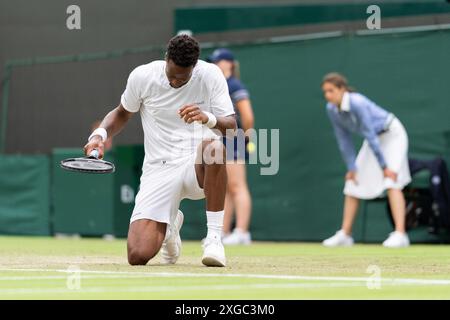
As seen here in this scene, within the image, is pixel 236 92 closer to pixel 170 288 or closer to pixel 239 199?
pixel 239 199

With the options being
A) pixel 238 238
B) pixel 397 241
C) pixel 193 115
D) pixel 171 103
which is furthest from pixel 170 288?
pixel 238 238

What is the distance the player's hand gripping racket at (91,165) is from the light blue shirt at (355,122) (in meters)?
5.18

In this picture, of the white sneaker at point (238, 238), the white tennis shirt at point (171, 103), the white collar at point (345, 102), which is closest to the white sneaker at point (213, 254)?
the white tennis shirt at point (171, 103)

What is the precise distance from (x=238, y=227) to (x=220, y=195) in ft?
17.0

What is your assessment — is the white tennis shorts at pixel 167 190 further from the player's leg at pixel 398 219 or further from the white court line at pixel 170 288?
the player's leg at pixel 398 219

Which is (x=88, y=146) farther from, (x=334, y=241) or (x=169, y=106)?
(x=334, y=241)

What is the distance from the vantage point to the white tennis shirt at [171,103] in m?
8.20

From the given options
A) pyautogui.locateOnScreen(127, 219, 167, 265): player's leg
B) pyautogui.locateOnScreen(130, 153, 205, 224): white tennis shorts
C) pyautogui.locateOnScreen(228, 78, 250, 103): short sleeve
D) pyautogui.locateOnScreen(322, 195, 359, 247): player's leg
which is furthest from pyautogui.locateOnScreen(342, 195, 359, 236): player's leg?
pyautogui.locateOnScreen(127, 219, 167, 265): player's leg

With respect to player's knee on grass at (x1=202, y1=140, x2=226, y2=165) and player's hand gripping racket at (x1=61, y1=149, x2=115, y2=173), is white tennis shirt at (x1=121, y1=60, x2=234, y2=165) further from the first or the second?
player's hand gripping racket at (x1=61, y1=149, x2=115, y2=173)

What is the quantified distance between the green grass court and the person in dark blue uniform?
7.56ft

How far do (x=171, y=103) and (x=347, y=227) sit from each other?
4954 millimetres

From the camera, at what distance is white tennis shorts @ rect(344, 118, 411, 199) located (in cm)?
1265

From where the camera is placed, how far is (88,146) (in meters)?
7.97

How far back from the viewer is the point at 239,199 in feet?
43.0
